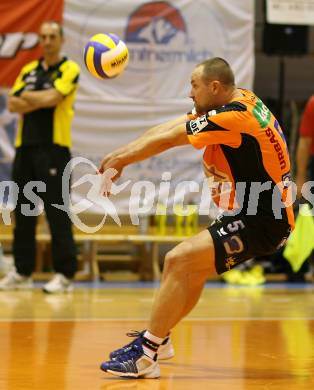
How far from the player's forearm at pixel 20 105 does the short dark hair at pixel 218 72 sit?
4635 millimetres

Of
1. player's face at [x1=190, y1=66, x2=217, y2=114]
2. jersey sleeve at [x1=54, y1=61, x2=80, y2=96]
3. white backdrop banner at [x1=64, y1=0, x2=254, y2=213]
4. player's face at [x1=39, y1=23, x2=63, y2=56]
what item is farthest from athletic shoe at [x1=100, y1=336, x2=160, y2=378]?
white backdrop banner at [x1=64, y1=0, x2=254, y2=213]

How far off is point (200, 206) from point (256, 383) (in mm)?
7765

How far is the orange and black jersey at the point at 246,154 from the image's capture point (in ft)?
17.9

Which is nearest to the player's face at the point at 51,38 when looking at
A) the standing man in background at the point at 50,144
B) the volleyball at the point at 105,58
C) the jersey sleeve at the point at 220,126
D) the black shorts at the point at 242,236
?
the standing man in background at the point at 50,144

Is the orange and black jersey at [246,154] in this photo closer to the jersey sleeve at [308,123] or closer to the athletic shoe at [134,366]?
the athletic shoe at [134,366]

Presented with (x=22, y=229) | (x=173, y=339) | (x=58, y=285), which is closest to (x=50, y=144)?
(x=22, y=229)

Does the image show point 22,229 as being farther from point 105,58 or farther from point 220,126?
point 220,126

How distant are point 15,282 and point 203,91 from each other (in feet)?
17.9

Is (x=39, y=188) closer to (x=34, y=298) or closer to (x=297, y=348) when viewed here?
(x=34, y=298)

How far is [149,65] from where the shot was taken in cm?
1284

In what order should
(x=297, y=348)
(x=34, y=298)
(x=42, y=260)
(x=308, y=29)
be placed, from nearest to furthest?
(x=297, y=348) < (x=34, y=298) < (x=42, y=260) < (x=308, y=29)

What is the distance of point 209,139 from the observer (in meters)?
5.46

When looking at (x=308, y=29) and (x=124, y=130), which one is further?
(x=308, y=29)

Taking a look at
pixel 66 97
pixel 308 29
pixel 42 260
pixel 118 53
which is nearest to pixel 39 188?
pixel 66 97
